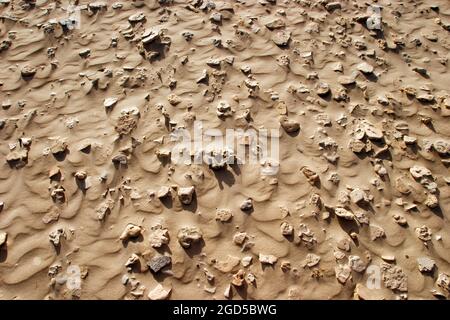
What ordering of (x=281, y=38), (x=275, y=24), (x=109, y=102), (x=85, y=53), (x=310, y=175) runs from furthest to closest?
(x=275, y=24)
(x=281, y=38)
(x=85, y=53)
(x=109, y=102)
(x=310, y=175)

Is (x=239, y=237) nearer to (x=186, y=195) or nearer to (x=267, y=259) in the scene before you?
(x=267, y=259)

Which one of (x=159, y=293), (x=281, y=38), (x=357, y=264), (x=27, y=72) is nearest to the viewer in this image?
(x=159, y=293)

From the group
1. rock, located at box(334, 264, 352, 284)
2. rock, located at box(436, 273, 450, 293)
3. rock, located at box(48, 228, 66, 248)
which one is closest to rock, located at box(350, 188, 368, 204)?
rock, located at box(334, 264, 352, 284)

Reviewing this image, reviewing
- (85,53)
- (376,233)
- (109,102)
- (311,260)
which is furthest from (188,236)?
(85,53)

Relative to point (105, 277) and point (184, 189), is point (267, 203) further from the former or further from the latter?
point (105, 277)

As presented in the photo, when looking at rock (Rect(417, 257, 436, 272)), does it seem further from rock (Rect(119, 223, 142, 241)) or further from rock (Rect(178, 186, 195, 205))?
rock (Rect(119, 223, 142, 241))

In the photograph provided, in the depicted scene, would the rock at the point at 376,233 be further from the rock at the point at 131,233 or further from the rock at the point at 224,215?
the rock at the point at 131,233
